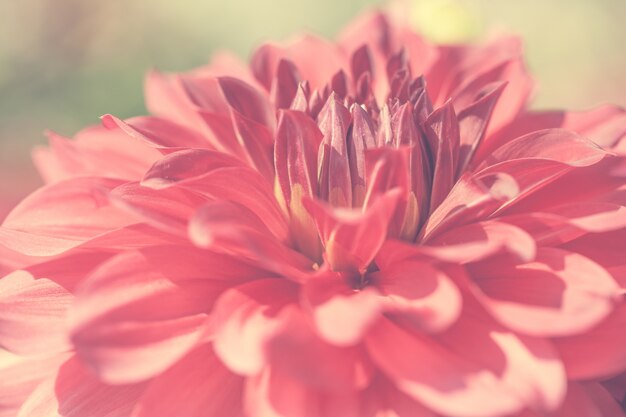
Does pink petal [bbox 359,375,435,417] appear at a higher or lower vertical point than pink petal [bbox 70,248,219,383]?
lower

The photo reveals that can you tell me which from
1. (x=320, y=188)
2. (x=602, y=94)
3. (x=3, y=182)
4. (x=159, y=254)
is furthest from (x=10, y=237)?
(x=602, y=94)

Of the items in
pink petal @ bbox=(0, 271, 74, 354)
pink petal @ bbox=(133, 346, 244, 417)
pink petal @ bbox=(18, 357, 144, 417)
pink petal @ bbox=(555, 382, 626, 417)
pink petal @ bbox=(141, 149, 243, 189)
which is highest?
pink petal @ bbox=(141, 149, 243, 189)

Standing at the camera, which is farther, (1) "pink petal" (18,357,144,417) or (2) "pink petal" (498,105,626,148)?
(2) "pink petal" (498,105,626,148)

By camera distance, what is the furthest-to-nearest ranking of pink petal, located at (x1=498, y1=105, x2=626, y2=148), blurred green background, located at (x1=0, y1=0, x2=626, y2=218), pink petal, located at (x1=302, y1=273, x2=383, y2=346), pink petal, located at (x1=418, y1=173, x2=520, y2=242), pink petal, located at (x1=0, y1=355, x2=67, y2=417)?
1. blurred green background, located at (x1=0, y1=0, x2=626, y2=218)
2. pink petal, located at (x1=498, y1=105, x2=626, y2=148)
3. pink petal, located at (x1=0, y1=355, x2=67, y2=417)
4. pink petal, located at (x1=418, y1=173, x2=520, y2=242)
5. pink petal, located at (x1=302, y1=273, x2=383, y2=346)

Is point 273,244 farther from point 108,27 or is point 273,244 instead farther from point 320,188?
point 108,27

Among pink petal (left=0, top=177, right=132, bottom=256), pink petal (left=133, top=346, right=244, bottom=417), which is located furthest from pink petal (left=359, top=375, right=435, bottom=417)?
pink petal (left=0, top=177, right=132, bottom=256)

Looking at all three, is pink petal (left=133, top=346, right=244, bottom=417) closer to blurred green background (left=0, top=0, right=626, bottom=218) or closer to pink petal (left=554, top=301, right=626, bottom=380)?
pink petal (left=554, top=301, right=626, bottom=380)

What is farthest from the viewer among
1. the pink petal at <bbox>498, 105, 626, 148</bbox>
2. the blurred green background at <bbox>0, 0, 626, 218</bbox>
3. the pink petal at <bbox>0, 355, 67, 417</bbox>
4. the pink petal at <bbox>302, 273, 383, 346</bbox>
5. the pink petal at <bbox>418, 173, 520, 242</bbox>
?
the blurred green background at <bbox>0, 0, 626, 218</bbox>
